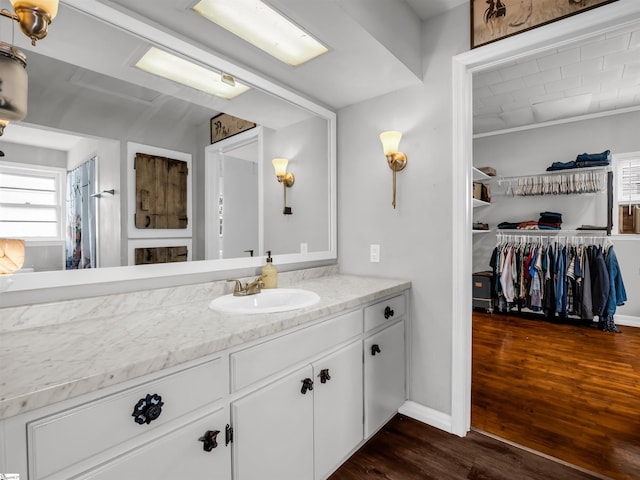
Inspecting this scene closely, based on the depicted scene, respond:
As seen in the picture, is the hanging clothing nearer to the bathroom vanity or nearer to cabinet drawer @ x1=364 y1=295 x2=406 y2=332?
cabinet drawer @ x1=364 y1=295 x2=406 y2=332

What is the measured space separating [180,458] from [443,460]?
1.40 m

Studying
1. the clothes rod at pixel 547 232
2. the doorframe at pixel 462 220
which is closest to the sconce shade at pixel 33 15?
the doorframe at pixel 462 220

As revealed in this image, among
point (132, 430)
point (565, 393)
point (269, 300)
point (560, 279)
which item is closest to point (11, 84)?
point (132, 430)

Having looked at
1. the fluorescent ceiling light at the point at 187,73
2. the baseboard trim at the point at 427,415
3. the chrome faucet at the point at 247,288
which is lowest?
the baseboard trim at the point at 427,415

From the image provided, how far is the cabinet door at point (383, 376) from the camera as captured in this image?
69.2 inches

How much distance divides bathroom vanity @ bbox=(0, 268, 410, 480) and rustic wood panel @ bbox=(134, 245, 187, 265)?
5.5 inches

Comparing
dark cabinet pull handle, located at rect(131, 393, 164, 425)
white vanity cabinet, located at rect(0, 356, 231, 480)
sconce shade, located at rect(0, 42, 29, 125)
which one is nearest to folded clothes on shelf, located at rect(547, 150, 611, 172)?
white vanity cabinet, located at rect(0, 356, 231, 480)

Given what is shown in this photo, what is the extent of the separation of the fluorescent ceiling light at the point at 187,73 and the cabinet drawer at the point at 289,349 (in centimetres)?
131

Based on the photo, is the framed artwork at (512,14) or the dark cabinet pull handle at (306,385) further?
the framed artwork at (512,14)

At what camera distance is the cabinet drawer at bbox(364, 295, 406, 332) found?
1752 millimetres

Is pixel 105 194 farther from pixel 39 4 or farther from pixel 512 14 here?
pixel 512 14

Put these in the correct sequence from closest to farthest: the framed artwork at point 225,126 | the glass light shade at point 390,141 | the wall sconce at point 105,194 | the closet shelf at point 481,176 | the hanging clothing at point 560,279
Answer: the wall sconce at point 105,194
the framed artwork at point 225,126
the glass light shade at point 390,141
the hanging clothing at point 560,279
the closet shelf at point 481,176

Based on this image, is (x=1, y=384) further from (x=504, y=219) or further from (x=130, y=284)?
(x=504, y=219)

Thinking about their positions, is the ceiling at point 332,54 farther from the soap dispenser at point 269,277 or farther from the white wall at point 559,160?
the white wall at point 559,160
